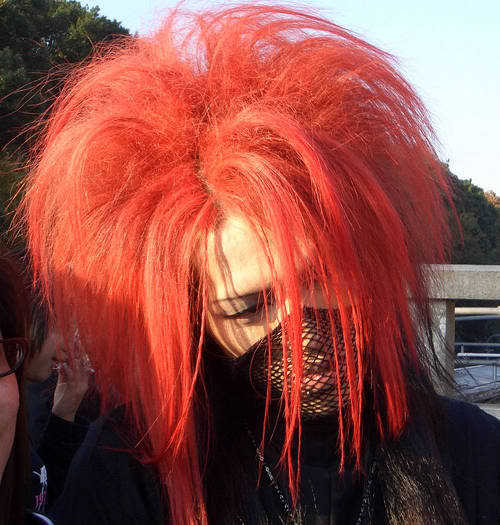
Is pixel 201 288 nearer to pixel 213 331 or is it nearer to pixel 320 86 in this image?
pixel 213 331

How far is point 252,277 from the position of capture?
3.58 ft

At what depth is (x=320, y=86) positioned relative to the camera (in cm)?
114

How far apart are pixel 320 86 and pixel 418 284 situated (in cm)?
39

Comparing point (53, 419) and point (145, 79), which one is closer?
point (145, 79)

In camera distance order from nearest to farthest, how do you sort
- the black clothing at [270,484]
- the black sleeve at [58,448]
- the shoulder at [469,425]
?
the black clothing at [270,484] < the shoulder at [469,425] < the black sleeve at [58,448]

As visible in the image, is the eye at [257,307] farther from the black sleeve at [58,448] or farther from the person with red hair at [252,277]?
the black sleeve at [58,448]

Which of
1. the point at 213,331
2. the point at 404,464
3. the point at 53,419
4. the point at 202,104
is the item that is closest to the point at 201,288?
the point at 213,331

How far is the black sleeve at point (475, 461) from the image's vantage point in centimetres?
122

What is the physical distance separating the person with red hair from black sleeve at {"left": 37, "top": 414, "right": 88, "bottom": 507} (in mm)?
703

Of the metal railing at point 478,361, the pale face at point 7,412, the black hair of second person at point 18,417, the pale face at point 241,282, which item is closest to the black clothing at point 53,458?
the black hair of second person at point 18,417

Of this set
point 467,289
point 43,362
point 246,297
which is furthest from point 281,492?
point 467,289

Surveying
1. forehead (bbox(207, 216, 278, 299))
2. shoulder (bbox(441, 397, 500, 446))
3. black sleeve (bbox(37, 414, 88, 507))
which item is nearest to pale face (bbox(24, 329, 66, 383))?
black sleeve (bbox(37, 414, 88, 507))

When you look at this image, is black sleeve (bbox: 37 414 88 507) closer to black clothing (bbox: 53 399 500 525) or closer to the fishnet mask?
black clothing (bbox: 53 399 500 525)

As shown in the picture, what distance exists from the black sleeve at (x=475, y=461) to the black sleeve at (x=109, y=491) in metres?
0.56
